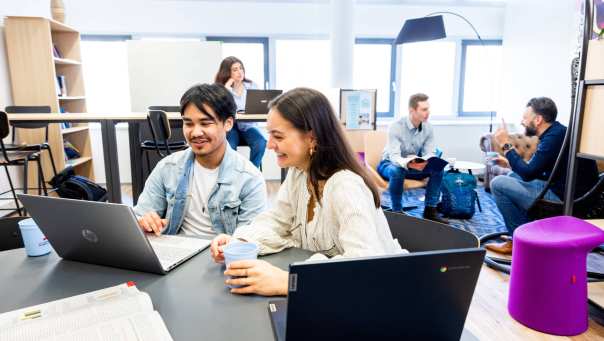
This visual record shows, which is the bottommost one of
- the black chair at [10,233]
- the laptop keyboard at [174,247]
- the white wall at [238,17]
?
the black chair at [10,233]

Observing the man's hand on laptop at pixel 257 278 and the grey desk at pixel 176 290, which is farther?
the man's hand on laptop at pixel 257 278

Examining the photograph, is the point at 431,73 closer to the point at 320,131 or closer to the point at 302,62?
the point at 302,62

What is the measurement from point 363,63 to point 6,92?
14.5 feet

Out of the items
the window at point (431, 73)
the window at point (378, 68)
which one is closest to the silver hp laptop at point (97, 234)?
the window at point (378, 68)

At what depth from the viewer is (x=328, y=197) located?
1138mm

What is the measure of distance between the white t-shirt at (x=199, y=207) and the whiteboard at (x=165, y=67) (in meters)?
4.11

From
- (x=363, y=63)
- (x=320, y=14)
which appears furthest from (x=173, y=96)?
(x=363, y=63)

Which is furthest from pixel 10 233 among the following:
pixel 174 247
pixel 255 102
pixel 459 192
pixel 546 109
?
pixel 459 192

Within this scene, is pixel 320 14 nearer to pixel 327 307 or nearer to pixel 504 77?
pixel 504 77

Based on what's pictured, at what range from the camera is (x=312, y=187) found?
1.23 m

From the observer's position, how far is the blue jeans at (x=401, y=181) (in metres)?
3.78

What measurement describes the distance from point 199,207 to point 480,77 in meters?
5.84

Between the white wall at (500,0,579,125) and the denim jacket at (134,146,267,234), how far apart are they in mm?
4244

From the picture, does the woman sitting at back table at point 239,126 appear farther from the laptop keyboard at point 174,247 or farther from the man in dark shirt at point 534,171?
the laptop keyboard at point 174,247
